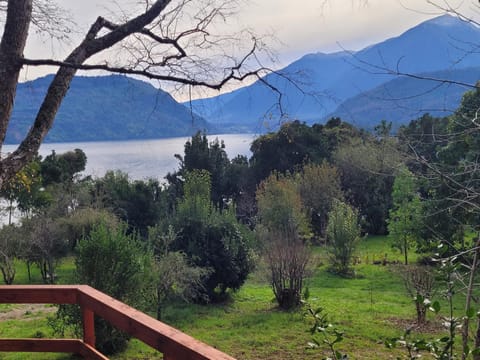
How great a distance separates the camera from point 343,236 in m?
21.2

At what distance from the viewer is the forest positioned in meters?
3.30

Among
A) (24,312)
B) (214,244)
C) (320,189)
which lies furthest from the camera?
(320,189)

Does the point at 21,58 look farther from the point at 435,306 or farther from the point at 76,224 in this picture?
the point at 76,224

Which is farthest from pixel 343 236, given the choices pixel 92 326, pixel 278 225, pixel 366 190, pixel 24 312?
pixel 92 326

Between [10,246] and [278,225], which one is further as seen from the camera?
[278,225]

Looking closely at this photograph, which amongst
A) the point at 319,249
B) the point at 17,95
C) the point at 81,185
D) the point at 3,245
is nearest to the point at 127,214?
the point at 81,185

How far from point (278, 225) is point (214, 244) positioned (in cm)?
887

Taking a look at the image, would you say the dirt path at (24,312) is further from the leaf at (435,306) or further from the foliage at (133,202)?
the leaf at (435,306)

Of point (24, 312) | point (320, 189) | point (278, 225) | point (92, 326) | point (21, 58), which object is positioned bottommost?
point (24, 312)

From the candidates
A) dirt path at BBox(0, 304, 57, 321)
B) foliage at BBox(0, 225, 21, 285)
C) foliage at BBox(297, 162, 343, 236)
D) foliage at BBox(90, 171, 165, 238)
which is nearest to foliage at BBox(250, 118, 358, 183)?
foliage at BBox(297, 162, 343, 236)

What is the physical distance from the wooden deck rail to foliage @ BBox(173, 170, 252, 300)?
11813 millimetres

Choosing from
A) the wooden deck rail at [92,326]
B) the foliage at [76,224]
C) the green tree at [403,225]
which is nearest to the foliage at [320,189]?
the green tree at [403,225]

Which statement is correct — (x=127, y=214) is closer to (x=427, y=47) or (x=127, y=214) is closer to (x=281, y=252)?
(x=281, y=252)

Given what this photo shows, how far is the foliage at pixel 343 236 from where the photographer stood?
21109 millimetres
